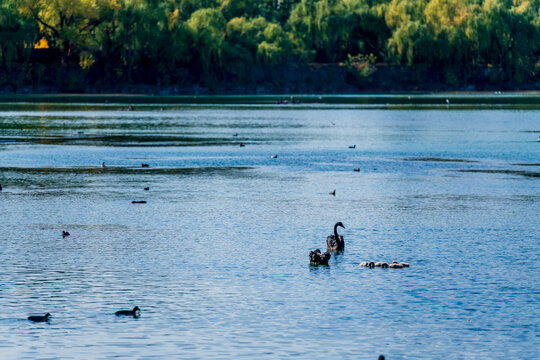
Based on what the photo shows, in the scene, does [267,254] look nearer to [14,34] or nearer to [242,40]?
[14,34]

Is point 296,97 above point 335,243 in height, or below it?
below

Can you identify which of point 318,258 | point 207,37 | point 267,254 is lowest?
point 267,254

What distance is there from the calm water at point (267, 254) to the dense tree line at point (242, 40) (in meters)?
82.3

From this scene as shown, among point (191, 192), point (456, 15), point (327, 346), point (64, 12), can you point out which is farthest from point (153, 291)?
point (456, 15)

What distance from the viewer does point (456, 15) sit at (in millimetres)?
150250

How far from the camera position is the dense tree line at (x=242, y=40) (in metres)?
138

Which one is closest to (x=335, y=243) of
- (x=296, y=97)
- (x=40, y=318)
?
(x=40, y=318)

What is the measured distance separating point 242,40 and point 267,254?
13102 cm

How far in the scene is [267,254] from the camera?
25422mm

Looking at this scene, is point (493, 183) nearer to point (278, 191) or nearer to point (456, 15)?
point (278, 191)

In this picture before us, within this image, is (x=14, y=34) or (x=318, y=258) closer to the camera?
(x=318, y=258)

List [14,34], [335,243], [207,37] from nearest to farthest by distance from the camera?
[335,243] < [14,34] < [207,37]

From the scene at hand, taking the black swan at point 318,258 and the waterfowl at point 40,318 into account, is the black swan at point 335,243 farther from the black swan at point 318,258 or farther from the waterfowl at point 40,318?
the waterfowl at point 40,318

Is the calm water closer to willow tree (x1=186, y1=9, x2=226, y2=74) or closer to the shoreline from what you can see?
the shoreline
